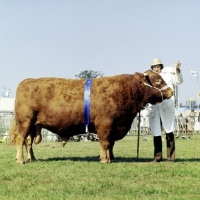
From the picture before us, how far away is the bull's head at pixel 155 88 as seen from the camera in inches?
392

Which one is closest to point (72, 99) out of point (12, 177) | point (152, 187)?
point (12, 177)

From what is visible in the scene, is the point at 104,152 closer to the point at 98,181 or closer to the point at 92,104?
the point at 92,104

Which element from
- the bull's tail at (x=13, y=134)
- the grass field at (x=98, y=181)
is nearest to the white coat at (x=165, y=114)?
the grass field at (x=98, y=181)

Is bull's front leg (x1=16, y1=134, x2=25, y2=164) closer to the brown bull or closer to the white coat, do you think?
the brown bull

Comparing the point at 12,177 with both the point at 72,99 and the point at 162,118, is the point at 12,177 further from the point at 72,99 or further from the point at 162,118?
the point at 162,118

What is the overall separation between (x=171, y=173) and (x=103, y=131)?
238cm

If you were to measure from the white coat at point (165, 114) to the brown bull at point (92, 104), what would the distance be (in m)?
0.40

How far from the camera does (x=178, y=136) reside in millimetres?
25766

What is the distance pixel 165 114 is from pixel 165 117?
0.23 feet

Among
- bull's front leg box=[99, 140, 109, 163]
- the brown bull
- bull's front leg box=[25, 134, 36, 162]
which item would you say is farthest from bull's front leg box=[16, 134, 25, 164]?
bull's front leg box=[99, 140, 109, 163]

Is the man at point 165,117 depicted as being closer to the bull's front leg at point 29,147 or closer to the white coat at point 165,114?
the white coat at point 165,114

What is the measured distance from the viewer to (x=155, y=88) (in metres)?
9.96

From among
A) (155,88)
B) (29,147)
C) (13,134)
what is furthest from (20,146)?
(155,88)

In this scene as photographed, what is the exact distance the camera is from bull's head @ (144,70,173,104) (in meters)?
9.96
